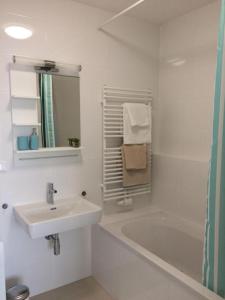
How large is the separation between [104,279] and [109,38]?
228 cm

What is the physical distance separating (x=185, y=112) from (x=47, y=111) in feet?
4.44

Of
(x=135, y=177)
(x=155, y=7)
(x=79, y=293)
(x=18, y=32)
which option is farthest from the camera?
(x=135, y=177)

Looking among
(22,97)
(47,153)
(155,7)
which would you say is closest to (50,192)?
(47,153)

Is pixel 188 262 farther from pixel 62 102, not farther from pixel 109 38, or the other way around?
pixel 109 38

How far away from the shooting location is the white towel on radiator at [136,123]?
8.64ft

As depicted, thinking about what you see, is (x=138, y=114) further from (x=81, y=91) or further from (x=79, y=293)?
(x=79, y=293)

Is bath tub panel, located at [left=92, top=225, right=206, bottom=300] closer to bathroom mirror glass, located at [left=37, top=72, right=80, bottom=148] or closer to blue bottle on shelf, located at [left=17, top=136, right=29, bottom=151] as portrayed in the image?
bathroom mirror glass, located at [left=37, top=72, right=80, bottom=148]

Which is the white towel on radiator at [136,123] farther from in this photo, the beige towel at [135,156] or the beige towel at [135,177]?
the beige towel at [135,177]

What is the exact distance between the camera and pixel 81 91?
2.43 m

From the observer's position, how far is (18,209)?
212cm

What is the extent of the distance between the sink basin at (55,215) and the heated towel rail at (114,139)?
1.31 feet

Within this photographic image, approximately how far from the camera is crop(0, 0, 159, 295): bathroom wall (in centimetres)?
211

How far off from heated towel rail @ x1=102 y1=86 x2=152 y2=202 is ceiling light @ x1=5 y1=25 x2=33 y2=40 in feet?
2.68

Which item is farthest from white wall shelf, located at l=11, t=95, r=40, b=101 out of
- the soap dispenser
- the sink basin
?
the sink basin
